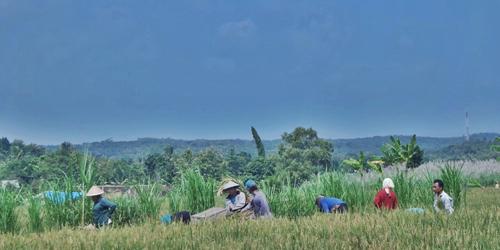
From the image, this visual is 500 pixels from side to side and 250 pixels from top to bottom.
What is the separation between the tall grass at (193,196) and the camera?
51.5ft

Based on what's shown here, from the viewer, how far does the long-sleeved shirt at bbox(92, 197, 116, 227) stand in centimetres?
1345

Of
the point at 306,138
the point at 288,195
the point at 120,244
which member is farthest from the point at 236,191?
the point at 306,138

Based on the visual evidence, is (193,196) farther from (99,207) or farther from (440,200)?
(440,200)

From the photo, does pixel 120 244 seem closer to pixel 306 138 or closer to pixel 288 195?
pixel 288 195

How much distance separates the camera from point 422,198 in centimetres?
1731

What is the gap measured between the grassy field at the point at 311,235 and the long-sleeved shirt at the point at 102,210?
5.69 feet

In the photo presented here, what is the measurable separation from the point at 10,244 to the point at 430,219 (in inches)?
261

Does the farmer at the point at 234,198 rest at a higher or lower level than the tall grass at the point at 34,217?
higher

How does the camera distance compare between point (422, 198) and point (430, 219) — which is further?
point (422, 198)

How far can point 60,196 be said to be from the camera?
45.9 ft

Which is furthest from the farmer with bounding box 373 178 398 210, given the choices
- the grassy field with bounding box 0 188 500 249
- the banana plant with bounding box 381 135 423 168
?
the banana plant with bounding box 381 135 423 168

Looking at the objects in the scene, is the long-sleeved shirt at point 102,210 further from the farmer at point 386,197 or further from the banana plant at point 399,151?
the banana plant at point 399,151

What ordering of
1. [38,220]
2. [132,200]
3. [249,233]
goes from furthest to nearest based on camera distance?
[132,200] → [38,220] → [249,233]

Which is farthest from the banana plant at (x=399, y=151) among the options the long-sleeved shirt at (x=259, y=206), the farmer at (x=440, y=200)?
the long-sleeved shirt at (x=259, y=206)
